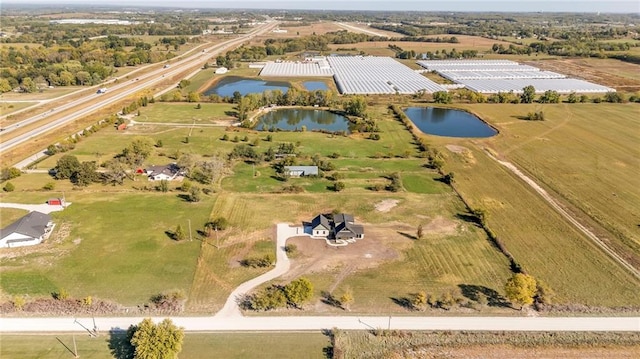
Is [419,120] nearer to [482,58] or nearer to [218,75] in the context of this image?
[218,75]

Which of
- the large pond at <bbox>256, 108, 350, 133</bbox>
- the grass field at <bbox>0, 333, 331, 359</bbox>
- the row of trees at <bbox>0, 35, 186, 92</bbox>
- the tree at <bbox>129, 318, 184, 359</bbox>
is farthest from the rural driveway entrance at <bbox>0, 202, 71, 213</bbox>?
the row of trees at <bbox>0, 35, 186, 92</bbox>

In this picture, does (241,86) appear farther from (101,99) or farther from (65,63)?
(65,63)

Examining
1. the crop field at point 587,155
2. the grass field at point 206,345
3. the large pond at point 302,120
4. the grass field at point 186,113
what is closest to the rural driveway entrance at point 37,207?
the grass field at point 206,345

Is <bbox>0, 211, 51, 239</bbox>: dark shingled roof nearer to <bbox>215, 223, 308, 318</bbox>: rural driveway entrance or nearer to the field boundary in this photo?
<bbox>215, 223, 308, 318</bbox>: rural driveway entrance

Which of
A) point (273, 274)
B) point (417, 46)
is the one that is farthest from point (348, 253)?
point (417, 46)

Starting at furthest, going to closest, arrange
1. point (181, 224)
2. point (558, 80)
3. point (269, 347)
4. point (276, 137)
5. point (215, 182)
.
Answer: point (558, 80)
point (276, 137)
point (215, 182)
point (181, 224)
point (269, 347)

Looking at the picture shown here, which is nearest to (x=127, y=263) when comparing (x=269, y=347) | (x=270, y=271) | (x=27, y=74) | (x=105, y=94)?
(x=270, y=271)

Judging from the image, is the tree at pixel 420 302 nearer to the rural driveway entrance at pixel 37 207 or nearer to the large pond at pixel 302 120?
the rural driveway entrance at pixel 37 207
